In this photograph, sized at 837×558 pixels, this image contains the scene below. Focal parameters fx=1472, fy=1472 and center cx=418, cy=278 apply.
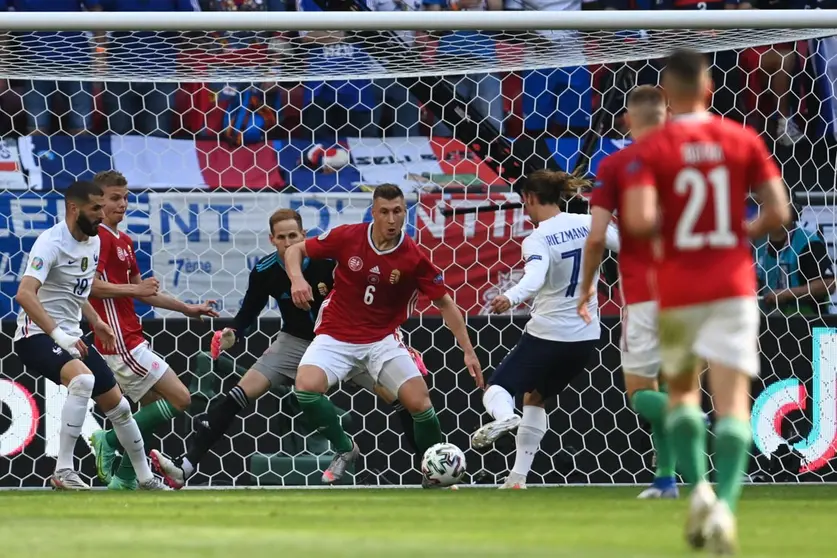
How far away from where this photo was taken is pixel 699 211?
4371mm

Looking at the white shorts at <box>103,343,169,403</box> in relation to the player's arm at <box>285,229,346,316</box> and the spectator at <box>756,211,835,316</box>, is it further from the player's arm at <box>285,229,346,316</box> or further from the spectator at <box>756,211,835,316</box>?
the spectator at <box>756,211,835,316</box>

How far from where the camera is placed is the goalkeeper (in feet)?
29.3

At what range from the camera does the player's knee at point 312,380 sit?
850 centimetres

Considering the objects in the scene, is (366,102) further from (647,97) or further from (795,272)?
(647,97)

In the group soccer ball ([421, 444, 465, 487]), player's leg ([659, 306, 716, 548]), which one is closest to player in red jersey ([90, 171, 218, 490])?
soccer ball ([421, 444, 465, 487])

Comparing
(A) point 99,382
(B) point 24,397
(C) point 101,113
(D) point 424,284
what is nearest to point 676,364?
(D) point 424,284

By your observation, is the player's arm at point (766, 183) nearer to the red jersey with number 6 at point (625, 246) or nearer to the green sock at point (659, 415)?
the red jersey with number 6 at point (625, 246)

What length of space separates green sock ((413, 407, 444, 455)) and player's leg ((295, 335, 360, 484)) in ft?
Answer: 1.30

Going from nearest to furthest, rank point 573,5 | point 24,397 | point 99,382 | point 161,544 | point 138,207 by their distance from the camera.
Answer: point 161,544, point 99,382, point 24,397, point 138,207, point 573,5

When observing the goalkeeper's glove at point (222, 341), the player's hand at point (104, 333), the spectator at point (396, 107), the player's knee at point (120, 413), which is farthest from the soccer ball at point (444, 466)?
the spectator at point (396, 107)

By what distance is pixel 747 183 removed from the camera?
4.49m

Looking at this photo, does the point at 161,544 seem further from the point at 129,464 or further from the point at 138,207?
the point at 138,207

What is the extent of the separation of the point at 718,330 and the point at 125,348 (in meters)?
5.31

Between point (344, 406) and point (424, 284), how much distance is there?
1.33 meters
